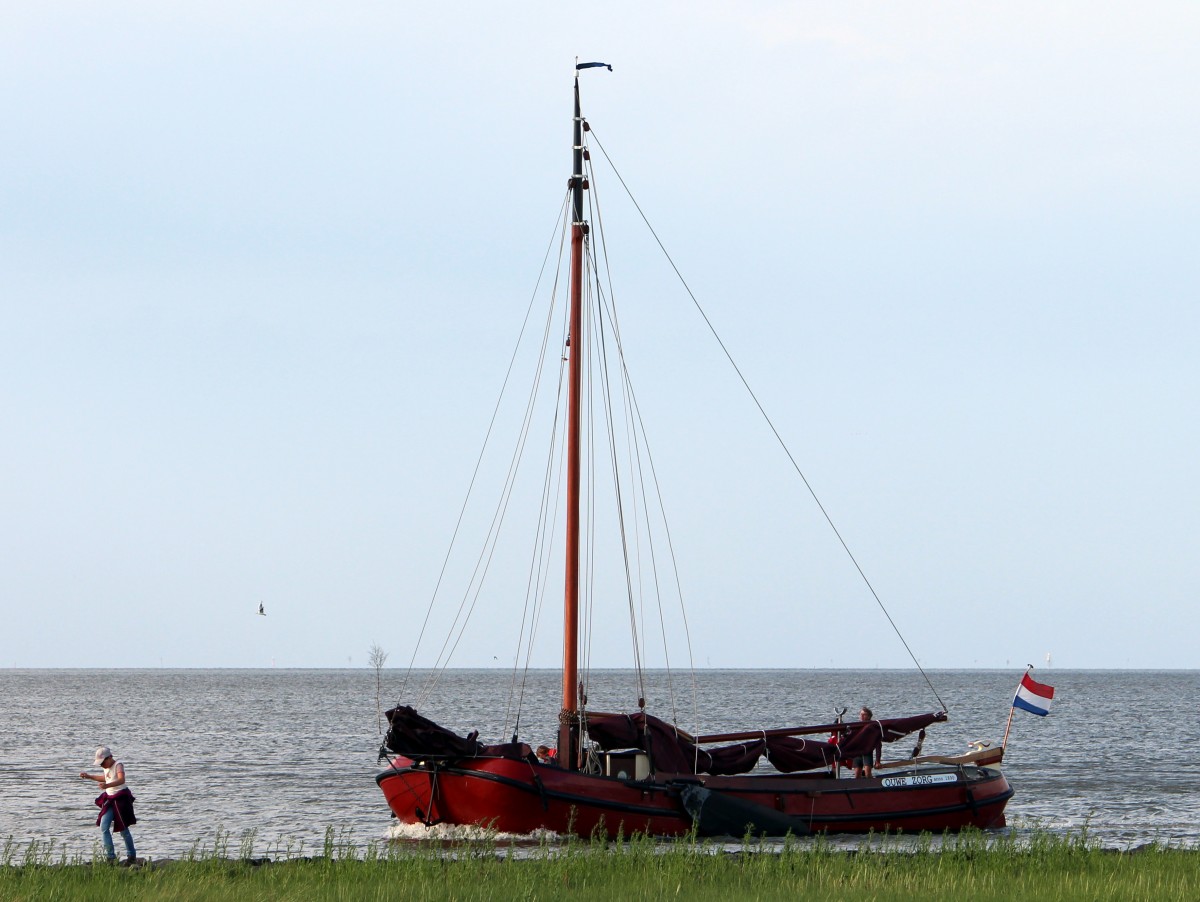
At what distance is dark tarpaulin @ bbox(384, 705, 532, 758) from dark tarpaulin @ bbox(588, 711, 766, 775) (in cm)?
180

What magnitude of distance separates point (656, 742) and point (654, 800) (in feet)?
5.53

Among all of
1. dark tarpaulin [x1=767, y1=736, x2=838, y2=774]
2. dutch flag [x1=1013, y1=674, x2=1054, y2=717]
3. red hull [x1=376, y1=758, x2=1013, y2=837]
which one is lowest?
red hull [x1=376, y1=758, x2=1013, y2=837]

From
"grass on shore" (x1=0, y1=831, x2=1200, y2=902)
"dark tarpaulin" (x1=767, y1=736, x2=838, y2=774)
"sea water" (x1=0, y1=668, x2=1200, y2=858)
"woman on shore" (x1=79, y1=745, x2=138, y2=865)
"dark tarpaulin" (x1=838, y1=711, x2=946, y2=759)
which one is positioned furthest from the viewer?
"sea water" (x1=0, y1=668, x2=1200, y2=858)

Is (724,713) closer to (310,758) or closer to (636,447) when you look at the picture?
(310,758)

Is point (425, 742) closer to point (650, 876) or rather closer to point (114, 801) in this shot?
point (114, 801)

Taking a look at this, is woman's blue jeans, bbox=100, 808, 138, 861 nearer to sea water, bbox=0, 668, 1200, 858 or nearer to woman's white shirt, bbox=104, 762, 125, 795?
woman's white shirt, bbox=104, 762, 125, 795

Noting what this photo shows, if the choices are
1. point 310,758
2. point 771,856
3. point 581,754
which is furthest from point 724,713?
point 771,856

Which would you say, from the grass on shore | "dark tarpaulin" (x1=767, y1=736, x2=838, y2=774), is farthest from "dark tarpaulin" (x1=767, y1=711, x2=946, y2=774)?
the grass on shore

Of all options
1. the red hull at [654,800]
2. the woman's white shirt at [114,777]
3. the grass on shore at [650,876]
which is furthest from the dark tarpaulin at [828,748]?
the woman's white shirt at [114,777]

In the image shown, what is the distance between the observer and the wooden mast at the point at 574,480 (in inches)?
1049

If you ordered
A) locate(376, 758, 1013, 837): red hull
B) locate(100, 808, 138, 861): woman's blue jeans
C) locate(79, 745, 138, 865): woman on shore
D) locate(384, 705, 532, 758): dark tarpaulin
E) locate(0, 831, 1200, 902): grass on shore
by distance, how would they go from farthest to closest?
locate(384, 705, 532, 758): dark tarpaulin < locate(376, 758, 1013, 837): red hull < locate(79, 745, 138, 865): woman on shore < locate(100, 808, 138, 861): woman's blue jeans < locate(0, 831, 1200, 902): grass on shore

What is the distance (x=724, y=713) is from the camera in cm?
9525

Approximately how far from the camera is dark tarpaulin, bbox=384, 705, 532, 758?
2545 cm

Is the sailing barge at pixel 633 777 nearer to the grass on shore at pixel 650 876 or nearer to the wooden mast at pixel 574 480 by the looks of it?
the wooden mast at pixel 574 480
